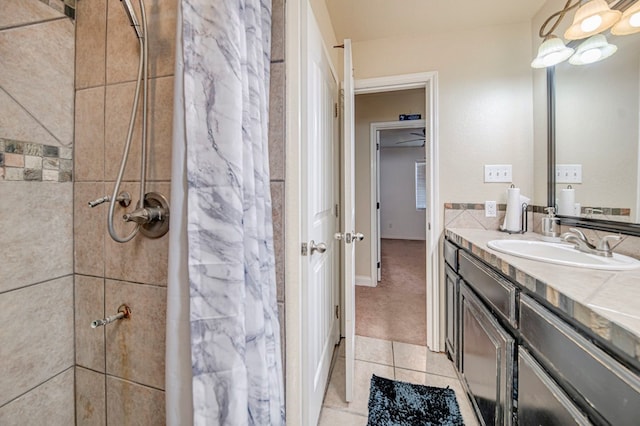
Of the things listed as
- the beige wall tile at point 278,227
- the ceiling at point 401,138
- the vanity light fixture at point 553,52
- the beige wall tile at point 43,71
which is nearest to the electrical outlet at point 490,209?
the vanity light fixture at point 553,52

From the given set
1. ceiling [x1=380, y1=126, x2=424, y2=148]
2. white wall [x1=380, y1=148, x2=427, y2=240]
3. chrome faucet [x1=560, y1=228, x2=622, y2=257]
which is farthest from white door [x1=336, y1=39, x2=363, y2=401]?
white wall [x1=380, y1=148, x2=427, y2=240]

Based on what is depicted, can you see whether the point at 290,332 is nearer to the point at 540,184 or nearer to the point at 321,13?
the point at 321,13

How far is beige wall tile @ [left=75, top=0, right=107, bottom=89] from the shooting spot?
2.85ft

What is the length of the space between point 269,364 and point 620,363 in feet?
2.57

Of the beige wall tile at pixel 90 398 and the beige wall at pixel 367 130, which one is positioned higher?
the beige wall at pixel 367 130

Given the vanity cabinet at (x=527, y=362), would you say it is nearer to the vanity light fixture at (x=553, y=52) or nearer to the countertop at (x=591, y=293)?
the countertop at (x=591, y=293)

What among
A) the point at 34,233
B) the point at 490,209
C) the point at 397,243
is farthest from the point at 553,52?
the point at 397,243

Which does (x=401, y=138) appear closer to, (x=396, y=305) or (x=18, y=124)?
(x=396, y=305)

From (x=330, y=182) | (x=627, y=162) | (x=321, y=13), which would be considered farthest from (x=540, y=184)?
(x=321, y=13)

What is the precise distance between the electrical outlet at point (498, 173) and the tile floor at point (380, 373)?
132cm

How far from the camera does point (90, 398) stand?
907 mm

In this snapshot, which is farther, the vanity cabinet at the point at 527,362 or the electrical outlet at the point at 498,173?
the electrical outlet at the point at 498,173

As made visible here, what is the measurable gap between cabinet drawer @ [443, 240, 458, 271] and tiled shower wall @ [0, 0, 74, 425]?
6.07ft

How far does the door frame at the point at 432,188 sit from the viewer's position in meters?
1.85
